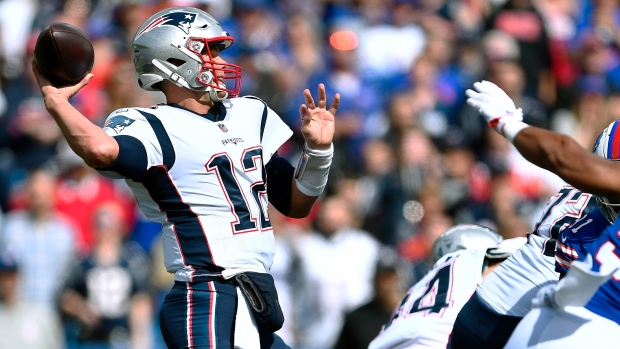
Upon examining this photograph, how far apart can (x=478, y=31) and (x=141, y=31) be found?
299 inches

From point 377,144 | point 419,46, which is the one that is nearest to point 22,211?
point 377,144

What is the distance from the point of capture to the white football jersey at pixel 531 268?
5.08 m

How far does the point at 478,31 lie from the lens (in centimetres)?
1217

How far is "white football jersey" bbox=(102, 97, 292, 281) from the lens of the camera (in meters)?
4.77

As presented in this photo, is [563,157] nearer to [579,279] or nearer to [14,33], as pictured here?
[579,279]

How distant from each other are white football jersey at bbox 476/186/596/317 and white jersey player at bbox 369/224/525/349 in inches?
14.2

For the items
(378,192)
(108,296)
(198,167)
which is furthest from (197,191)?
(378,192)

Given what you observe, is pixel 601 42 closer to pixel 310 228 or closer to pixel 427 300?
pixel 310 228

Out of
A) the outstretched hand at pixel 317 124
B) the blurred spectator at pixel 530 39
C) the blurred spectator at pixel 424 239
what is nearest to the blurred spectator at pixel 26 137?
the blurred spectator at pixel 424 239

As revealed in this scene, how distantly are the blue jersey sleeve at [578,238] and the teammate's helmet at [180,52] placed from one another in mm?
1660

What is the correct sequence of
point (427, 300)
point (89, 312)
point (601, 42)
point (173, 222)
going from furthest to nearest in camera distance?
point (601, 42) → point (89, 312) → point (427, 300) → point (173, 222)

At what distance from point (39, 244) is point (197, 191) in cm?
494

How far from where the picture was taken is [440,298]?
5590 mm

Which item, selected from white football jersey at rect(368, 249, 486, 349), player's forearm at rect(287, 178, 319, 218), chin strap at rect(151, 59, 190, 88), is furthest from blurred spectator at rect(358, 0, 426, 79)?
chin strap at rect(151, 59, 190, 88)
